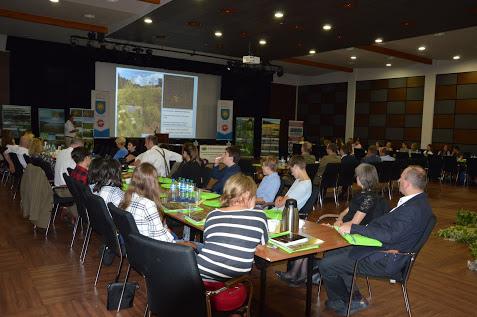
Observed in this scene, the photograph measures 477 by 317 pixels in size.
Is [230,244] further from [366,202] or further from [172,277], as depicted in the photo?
[366,202]

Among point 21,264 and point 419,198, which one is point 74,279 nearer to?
point 21,264

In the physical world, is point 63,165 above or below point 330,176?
above

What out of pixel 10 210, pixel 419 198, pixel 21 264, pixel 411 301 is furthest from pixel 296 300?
pixel 10 210

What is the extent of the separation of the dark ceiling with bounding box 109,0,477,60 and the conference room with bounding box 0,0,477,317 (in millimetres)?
68

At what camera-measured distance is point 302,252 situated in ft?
8.24

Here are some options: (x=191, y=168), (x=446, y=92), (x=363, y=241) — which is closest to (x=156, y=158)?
(x=191, y=168)

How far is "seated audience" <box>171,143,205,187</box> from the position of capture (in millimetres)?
5641

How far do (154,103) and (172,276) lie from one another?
→ 1260 cm

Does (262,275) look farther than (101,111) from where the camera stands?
No

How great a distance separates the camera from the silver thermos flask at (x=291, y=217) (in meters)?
2.82

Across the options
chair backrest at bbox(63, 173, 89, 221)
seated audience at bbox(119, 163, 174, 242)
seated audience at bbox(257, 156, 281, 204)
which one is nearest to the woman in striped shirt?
seated audience at bbox(119, 163, 174, 242)

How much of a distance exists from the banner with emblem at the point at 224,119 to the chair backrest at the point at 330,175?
831 centimetres

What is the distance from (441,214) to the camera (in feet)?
24.7

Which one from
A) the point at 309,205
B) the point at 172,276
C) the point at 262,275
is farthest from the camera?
the point at 309,205
